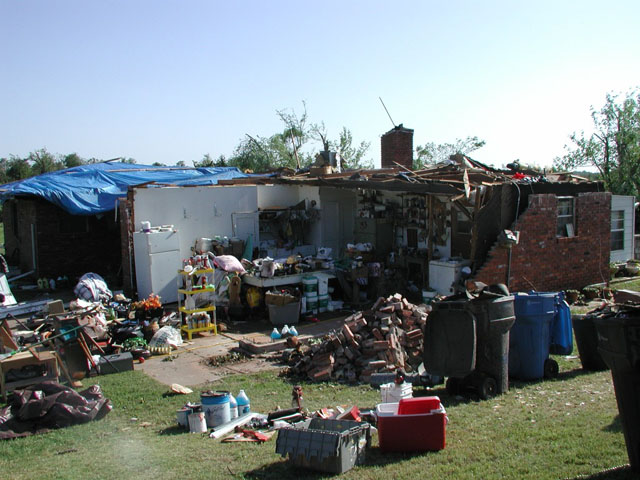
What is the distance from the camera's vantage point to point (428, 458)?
17.7 feet

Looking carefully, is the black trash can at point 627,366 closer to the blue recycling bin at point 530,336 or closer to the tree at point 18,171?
the blue recycling bin at point 530,336

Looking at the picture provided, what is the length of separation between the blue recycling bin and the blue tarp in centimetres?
1201

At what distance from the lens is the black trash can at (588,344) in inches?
344

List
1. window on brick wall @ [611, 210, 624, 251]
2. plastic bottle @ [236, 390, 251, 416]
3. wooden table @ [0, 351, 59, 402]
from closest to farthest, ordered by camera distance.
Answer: plastic bottle @ [236, 390, 251, 416] < wooden table @ [0, 351, 59, 402] < window on brick wall @ [611, 210, 624, 251]

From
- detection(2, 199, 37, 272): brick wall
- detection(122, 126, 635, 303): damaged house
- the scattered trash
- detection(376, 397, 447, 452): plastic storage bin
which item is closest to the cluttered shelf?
detection(122, 126, 635, 303): damaged house

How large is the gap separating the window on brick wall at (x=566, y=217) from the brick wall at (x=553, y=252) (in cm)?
14

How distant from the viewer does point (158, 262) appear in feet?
46.9

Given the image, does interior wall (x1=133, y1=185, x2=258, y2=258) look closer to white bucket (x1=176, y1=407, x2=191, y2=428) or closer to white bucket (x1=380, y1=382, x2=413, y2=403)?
white bucket (x1=176, y1=407, x2=191, y2=428)

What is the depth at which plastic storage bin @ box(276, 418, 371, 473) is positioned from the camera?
5.07 m

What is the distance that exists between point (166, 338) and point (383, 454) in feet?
23.1

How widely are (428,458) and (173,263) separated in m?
10.5

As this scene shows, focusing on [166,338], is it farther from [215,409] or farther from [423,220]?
[423,220]

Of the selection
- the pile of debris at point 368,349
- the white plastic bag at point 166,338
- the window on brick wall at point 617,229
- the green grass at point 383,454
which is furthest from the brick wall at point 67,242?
the window on brick wall at point 617,229

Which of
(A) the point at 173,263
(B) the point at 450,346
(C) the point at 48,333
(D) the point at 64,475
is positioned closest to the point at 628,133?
(A) the point at 173,263
